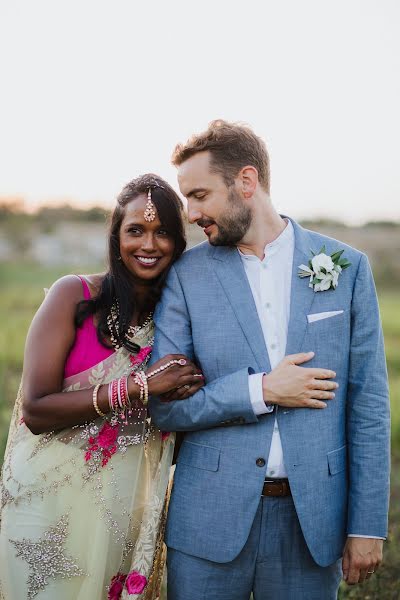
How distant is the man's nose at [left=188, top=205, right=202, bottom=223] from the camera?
10.5 ft

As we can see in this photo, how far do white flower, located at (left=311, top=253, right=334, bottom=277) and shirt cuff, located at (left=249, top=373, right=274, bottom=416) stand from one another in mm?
547

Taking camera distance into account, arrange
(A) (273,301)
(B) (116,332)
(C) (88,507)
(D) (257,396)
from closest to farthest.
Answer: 1. (D) (257,396)
2. (A) (273,301)
3. (C) (88,507)
4. (B) (116,332)

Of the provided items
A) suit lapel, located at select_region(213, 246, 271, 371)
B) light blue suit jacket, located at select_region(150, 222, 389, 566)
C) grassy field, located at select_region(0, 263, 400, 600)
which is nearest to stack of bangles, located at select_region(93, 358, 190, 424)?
light blue suit jacket, located at select_region(150, 222, 389, 566)

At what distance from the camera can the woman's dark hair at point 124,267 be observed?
3301mm

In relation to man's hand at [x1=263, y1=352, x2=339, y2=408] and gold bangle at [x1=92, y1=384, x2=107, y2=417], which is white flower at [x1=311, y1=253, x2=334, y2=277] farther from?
gold bangle at [x1=92, y1=384, x2=107, y2=417]

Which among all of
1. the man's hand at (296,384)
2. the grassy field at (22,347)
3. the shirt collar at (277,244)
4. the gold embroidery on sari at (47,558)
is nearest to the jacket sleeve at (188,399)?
the man's hand at (296,384)

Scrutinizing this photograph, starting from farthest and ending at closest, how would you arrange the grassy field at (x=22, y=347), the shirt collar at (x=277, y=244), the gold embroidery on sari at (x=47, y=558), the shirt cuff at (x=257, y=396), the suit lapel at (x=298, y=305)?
the grassy field at (x=22, y=347)
the shirt collar at (x=277, y=244)
the gold embroidery on sari at (x=47, y=558)
the suit lapel at (x=298, y=305)
the shirt cuff at (x=257, y=396)

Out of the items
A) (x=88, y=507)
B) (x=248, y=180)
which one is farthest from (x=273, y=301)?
(x=88, y=507)

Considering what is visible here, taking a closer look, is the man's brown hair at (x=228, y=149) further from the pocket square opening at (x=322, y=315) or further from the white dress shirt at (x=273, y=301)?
the pocket square opening at (x=322, y=315)

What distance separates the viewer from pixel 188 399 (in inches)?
117

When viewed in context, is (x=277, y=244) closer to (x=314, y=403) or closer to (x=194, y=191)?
(x=194, y=191)

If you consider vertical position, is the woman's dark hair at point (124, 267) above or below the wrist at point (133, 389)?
above

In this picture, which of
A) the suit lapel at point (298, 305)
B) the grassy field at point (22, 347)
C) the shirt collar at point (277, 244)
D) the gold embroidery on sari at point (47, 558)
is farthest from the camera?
the grassy field at point (22, 347)

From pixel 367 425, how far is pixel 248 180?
4.20 ft
